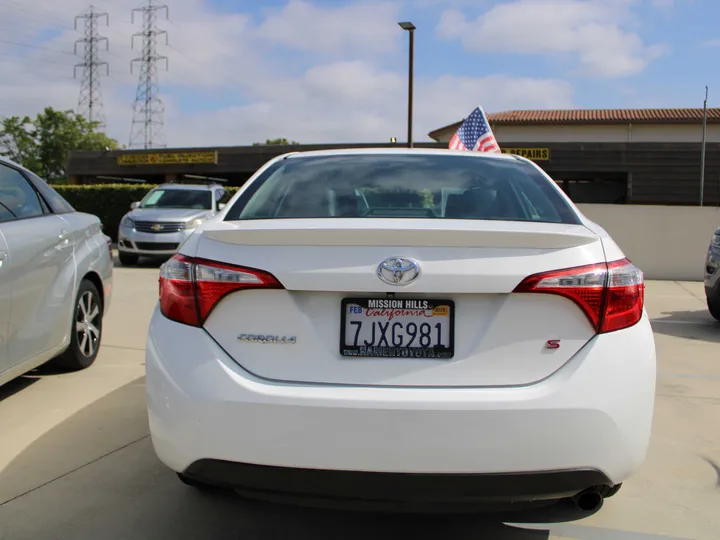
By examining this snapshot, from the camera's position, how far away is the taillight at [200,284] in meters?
2.30

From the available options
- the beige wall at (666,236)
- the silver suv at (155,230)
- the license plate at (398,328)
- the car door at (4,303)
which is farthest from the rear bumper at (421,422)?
the beige wall at (666,236)

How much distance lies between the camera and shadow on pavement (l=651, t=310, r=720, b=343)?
7596 mm

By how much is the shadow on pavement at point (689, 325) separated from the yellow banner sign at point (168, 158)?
29.3 metres

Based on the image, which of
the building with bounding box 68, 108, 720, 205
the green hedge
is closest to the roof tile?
the building with bounding box 68, 108, 720, 205

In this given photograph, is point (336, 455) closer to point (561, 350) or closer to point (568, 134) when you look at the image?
point (561, 350)

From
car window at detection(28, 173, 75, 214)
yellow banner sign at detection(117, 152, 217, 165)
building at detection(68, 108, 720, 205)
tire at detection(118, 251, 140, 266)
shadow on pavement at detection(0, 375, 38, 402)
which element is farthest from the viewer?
yellow banner sign at detection(117, 152, 217, 165)

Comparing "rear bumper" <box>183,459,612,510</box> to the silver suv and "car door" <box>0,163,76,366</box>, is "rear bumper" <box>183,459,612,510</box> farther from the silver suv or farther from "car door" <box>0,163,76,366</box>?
the silver suv

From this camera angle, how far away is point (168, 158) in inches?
1455

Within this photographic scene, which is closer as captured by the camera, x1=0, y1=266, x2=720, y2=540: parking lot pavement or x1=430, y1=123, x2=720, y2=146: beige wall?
x1=0, y1=266, x2=720, y2=540: parking lot pavement

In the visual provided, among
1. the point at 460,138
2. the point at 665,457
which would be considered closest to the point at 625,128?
the point at 460,138

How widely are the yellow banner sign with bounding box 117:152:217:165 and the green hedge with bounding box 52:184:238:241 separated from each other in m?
13.0

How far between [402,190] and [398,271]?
117 centimetres

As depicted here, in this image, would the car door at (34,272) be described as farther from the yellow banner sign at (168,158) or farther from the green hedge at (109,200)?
the yellow banner sign at (168,158)

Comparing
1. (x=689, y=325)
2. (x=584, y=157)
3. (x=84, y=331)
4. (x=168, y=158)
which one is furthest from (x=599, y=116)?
(x=84, y=331)
